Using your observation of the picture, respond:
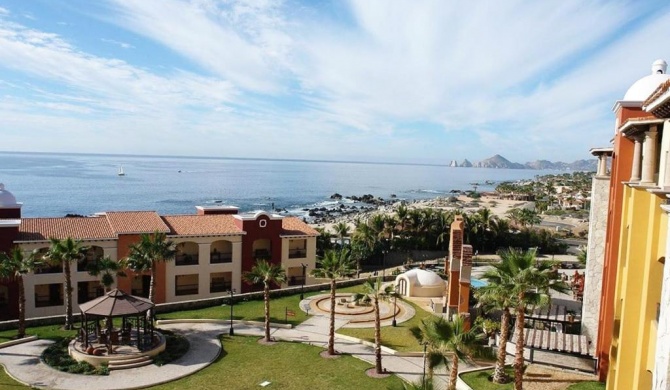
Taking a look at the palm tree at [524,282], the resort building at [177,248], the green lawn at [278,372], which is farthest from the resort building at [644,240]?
the resort building at [177,248]

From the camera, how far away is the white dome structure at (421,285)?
4122cm

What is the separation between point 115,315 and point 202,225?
17.3 metres

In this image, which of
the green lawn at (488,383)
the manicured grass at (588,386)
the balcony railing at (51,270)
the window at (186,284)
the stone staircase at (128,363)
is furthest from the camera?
the window at (186,284)

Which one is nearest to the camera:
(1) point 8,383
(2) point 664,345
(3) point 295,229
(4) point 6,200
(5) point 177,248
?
(2) point 664,345

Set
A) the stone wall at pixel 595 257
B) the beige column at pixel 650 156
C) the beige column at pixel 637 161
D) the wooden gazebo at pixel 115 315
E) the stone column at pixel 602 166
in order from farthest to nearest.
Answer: the wooden gazebo at pixel 115 315 < the stone column at pixel 602 166 < the stone wall at pixel 595 257 < the beige column at pixel 637 161 < the beige column at pixel 650 156

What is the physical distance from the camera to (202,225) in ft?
139

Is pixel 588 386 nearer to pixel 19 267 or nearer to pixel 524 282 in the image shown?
pixel 524 282

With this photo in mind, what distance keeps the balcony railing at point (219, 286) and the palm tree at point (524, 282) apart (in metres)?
29.1

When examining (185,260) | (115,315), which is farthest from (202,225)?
(115,315)

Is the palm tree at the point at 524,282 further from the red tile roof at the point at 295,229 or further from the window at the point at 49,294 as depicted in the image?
the window at the point at 49,294

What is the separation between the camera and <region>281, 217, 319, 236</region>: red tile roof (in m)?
45.1

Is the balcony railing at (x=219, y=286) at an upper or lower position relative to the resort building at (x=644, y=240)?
lower

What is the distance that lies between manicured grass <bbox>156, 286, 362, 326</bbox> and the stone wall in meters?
18.8

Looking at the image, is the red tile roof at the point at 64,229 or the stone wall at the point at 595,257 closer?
the stone wall at the point at 595,257
